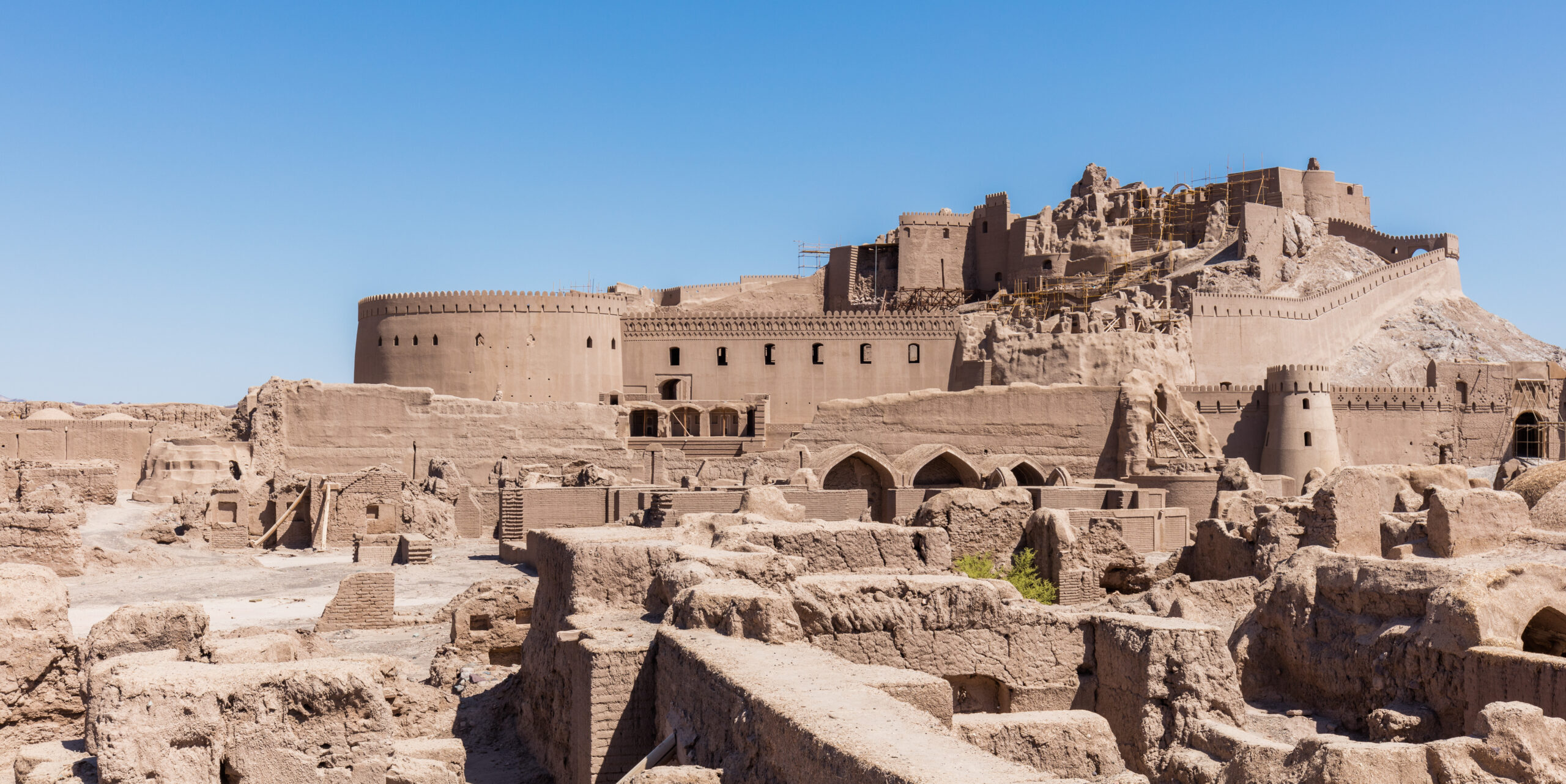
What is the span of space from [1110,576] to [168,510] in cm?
1607

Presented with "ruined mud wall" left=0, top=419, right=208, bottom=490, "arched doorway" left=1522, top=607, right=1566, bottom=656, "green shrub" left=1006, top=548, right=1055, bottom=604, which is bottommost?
"green shrub" left=1006, top=548, right=1055, bottom=604

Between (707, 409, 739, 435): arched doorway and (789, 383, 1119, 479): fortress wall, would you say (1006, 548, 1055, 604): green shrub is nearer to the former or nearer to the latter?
(789, 383, 1119, 479): fortress wall

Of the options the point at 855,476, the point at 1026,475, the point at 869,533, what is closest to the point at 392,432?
the point at 855,476

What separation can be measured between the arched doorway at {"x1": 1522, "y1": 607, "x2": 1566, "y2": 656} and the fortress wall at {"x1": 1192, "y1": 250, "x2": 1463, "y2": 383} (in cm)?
2889

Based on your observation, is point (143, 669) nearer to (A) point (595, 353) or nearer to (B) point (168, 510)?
(B) point (168, 510)

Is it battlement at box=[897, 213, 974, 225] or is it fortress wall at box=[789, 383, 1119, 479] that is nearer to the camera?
fortress wall at box=[789, 383, 1119, 479]

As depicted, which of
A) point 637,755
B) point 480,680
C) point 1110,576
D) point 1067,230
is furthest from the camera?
point 1067,230

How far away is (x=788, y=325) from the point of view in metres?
34.8

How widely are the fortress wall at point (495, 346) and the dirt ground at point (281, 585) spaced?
10.1 m

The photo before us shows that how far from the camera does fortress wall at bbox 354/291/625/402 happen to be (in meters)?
32.8

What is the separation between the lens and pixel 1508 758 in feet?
18.5

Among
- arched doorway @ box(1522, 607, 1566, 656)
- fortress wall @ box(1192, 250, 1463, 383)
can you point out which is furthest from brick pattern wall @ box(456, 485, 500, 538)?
fortress wall @ box(1192, 250, 1463, 383)

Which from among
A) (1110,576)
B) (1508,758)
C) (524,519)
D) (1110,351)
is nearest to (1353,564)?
(1508,758)

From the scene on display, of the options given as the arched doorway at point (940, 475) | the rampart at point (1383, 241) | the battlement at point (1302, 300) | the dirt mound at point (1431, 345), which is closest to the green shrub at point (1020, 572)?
the arched doorway at point (940, 475)
